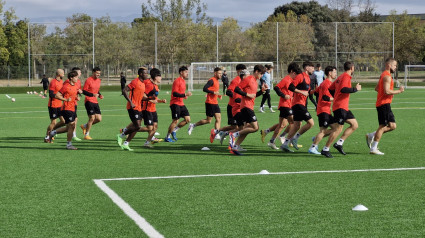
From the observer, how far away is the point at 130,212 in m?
7.35

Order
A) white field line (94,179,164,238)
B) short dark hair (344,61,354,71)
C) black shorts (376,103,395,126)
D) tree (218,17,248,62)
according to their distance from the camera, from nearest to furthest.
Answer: white field line (94,179,164,238) < short dark hair (344,61,354,71) < black shorts (376,103,395,126) < tree (218,17,248,62)

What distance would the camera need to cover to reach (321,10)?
102 meters

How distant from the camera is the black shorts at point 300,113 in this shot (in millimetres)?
13312

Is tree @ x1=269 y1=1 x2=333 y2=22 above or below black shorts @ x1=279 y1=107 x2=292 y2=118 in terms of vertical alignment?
above

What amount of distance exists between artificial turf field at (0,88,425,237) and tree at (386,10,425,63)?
5803 cm

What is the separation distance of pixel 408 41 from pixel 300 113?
6076 cm

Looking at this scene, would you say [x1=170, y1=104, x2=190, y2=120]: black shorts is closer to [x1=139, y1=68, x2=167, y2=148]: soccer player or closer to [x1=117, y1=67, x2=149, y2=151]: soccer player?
[x1=139, y1=68, x2=167, y2=148]: soccer player

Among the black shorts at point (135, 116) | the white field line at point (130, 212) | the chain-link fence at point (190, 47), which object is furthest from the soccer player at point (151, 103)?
the chain-link fence at point (190, 47)

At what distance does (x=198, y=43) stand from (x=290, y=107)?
4386 centimetres

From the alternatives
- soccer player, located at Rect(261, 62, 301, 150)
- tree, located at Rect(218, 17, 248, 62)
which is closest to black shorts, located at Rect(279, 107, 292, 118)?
soccer player, located at Rect(261, 62, 301, 150)

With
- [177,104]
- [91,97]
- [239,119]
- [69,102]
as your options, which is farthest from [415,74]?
[69,102]

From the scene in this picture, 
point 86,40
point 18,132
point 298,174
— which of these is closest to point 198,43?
point 86,40

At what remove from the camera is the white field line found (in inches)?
254

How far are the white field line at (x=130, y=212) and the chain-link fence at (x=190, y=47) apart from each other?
150ft
